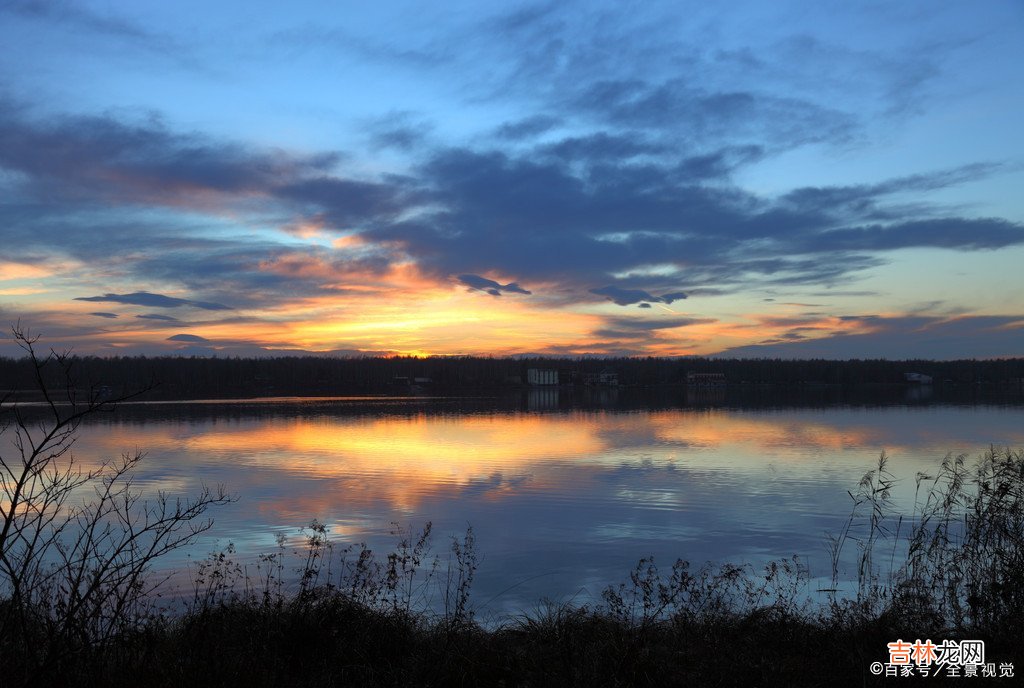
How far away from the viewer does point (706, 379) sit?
461 ft

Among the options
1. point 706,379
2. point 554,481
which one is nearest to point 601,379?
point 706,379

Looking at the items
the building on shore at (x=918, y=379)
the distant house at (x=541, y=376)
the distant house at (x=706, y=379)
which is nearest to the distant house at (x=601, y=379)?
the distant house at (x=541, y=376)

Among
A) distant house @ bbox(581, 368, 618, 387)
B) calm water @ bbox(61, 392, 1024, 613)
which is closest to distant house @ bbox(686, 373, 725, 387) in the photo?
distant house @ bbox(581, 368, 618, 387)

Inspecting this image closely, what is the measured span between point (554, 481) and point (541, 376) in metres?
122

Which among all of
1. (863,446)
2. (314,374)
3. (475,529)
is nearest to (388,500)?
(475,529)

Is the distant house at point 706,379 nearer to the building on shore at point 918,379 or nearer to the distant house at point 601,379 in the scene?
the distant house at point 601,379

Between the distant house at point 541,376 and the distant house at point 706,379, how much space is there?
25465 millimetres

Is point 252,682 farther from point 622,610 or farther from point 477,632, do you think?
point 622,610

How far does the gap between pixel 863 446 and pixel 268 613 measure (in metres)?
23.4

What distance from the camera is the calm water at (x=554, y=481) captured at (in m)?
11.7

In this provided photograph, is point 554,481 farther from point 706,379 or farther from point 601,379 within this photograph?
point 706,379

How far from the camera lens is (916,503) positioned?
14594mm

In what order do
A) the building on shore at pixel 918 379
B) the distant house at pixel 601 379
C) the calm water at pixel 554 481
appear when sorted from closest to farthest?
the calm water at pixel 554 481 < the building on shore at pixel 918 379 < the distant house at pixel 601 379

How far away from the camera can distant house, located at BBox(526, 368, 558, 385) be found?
139 metres
